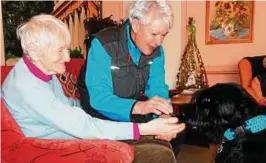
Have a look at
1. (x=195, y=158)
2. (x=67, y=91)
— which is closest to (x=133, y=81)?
(x=67, y=91)

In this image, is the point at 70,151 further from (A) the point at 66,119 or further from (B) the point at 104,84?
(B) the point at 104,84

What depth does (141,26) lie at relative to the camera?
1396mm

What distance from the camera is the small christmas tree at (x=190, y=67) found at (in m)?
3.32

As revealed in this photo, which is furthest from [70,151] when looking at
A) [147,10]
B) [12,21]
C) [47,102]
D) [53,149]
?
[12,21]

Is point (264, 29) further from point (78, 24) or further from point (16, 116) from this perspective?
point (16, 116)

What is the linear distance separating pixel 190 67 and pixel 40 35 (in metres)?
2.52

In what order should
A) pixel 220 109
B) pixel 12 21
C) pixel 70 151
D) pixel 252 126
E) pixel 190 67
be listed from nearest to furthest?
pixel 70 151 → pixel 252 126 → pixel 220 109 → pixel 12 21 → pixel 190 67

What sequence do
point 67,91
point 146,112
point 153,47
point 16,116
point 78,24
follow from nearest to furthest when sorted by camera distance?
point 16,116 < point 146,112 < point 153,47 < point 67,91 < point 78,24

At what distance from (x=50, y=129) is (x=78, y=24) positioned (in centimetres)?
241

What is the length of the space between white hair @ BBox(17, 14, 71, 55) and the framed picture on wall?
2851 mm

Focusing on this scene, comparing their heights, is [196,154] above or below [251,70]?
below

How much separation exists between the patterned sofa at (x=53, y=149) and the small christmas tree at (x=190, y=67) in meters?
2.40

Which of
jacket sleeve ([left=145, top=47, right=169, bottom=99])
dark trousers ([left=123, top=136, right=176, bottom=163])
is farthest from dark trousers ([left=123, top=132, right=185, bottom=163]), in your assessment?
jacket sleeve ([left=145, top=47, right=169, bottom=99])

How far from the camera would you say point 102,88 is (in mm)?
1344
